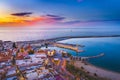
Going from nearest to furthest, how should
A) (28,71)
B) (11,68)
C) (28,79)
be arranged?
1. (28,79)
2. (28,71)
3. (11,68)

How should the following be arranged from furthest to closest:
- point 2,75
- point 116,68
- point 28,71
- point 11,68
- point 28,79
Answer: point 116,68 < point 11,68 < point 28,71 < point 2,75 < point 28,79

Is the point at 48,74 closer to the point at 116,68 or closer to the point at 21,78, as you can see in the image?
the point at 21,78

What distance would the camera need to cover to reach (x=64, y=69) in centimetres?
534

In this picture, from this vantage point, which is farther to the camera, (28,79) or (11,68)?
(11,68)

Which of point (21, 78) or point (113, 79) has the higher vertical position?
point (21, 78)

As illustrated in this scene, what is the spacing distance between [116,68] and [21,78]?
4118mm

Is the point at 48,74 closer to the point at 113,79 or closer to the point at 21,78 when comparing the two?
the point at 21,78

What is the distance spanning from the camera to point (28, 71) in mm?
4789

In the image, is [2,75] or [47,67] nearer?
[2,75]

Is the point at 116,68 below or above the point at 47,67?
below

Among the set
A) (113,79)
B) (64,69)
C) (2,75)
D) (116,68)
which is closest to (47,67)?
(64,69)

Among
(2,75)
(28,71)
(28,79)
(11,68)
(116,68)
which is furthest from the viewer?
(116,68)

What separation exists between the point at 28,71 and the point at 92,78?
1.74 meters

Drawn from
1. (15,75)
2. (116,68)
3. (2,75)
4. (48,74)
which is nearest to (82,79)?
(48,74)
